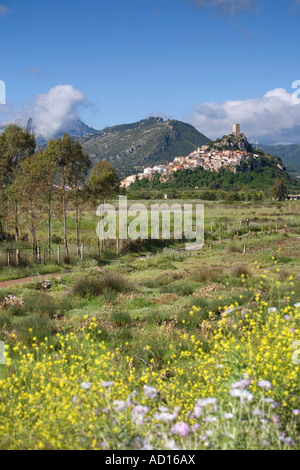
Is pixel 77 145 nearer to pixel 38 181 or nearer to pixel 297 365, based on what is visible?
pixel 38 181

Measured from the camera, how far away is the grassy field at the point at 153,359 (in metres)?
3.20

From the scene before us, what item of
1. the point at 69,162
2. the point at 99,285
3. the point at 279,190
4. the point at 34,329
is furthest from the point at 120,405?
the point at 279,190

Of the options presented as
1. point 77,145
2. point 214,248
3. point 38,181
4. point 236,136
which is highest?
point 236,136

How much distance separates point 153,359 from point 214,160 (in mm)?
161409

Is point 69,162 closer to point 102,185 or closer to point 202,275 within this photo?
point 102,185

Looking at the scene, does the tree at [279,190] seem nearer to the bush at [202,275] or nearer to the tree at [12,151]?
the tree at [12,151]

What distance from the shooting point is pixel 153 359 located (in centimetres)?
612

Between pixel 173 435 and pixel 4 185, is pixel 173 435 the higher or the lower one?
the lower one


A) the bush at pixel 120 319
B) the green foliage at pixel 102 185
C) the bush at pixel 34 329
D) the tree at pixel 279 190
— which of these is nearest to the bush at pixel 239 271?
the bush at pixel 120 319

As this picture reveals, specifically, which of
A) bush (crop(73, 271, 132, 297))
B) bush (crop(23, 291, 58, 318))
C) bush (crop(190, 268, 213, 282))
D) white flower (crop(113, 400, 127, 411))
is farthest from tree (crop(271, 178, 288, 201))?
white flower (crop(113, 400, 127, 411))

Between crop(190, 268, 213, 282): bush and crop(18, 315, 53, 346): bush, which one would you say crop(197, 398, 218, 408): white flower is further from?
crop(190, 268, 213, 282): bush

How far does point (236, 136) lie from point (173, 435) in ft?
677
